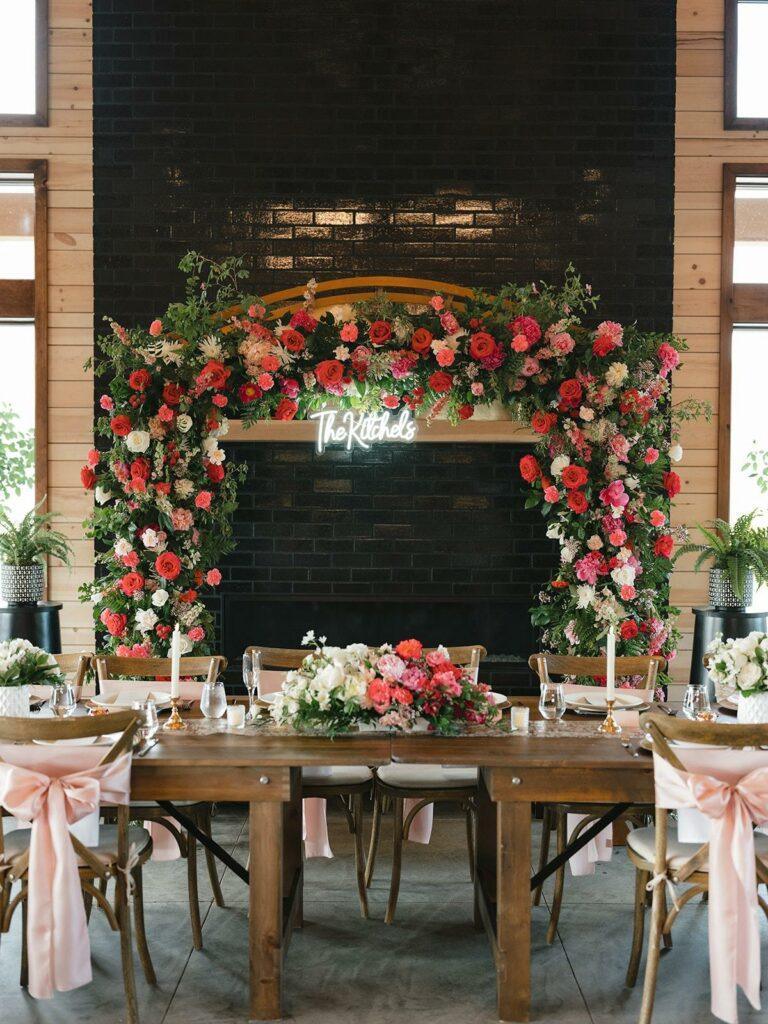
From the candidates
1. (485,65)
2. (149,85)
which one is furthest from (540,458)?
(149,85)

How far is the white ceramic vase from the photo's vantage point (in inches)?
133

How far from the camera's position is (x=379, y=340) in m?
4.94

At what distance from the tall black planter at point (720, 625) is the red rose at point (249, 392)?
9.51 feet

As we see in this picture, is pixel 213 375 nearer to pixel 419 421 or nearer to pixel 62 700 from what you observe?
pixel 419 421

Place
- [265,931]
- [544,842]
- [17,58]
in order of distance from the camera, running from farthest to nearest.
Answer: [17,58]
[544,842]
[265,931]

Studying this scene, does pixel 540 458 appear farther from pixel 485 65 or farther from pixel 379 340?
pixel 485 65

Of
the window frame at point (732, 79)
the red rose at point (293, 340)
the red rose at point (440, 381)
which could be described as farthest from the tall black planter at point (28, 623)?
the window frame at point (732, 79)

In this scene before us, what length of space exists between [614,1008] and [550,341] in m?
2.99

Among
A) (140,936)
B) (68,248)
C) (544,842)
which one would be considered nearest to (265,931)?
(140,936)

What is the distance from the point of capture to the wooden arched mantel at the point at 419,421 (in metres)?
6.07

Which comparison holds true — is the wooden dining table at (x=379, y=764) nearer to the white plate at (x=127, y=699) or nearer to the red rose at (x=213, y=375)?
the white plate at (x=127, y=699)

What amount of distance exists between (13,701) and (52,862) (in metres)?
0.74

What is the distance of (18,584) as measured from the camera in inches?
232

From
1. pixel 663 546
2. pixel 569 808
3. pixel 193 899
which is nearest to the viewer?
pixel 193 899
